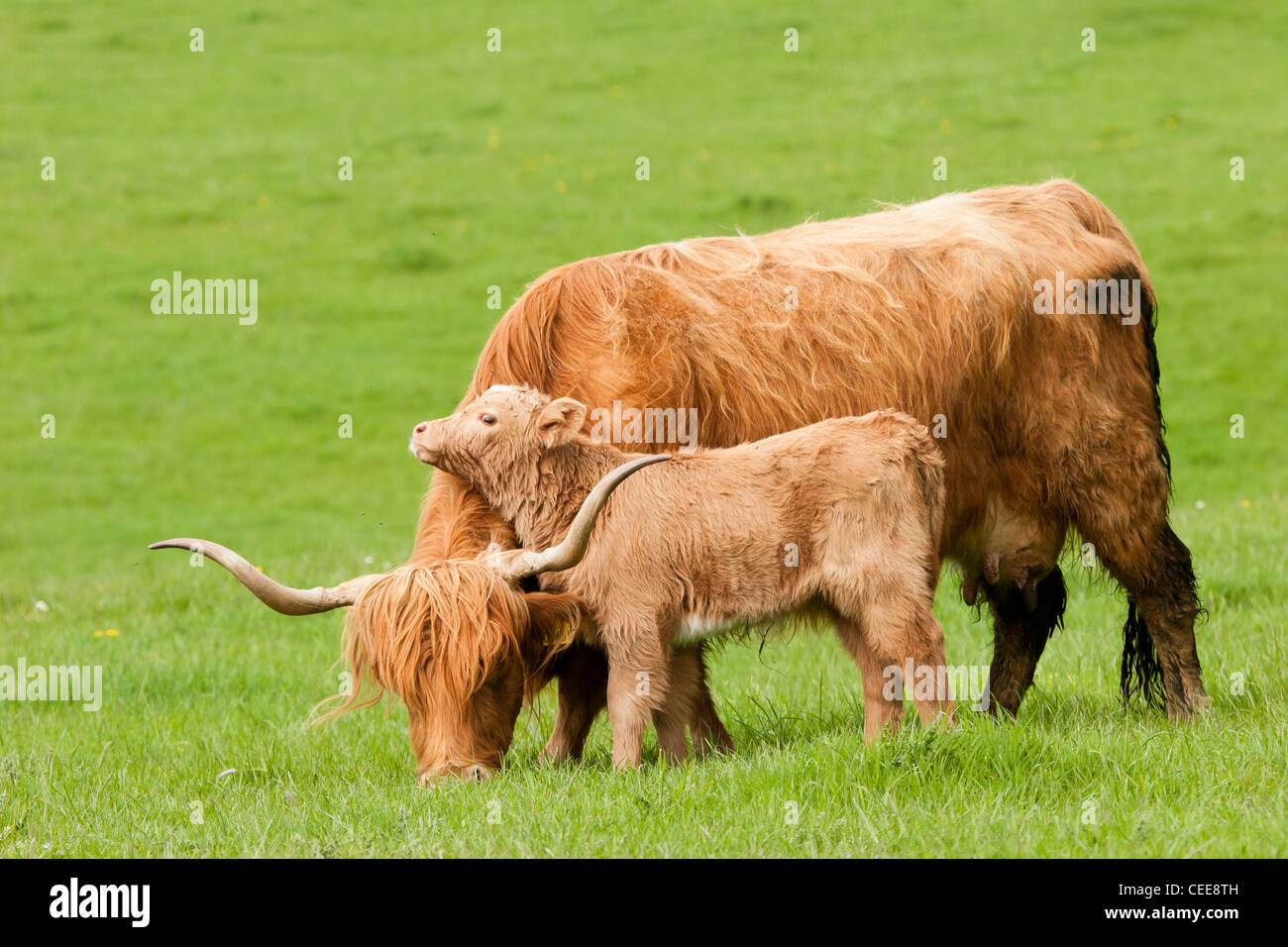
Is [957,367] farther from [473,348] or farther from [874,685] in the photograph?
[473,348]

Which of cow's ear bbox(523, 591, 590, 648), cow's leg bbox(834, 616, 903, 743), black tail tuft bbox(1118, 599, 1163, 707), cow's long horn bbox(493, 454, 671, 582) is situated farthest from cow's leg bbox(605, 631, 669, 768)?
black tail tuft bbox(1118, 599, 1163, 707)

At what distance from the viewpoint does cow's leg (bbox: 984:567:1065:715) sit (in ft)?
26.0

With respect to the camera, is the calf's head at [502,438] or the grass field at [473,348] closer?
the grass field at [473,348]

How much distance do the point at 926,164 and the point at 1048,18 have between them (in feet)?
19.3

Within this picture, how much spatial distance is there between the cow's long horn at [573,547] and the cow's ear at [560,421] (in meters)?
0.25

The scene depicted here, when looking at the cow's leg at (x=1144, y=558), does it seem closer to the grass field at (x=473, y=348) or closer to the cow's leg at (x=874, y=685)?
the grass field at (x=473, y=348)

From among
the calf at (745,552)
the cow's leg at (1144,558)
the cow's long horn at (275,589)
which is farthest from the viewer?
the cow's leg at (1144,558)

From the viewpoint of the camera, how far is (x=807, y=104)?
957 inches

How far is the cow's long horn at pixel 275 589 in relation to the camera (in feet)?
18.6

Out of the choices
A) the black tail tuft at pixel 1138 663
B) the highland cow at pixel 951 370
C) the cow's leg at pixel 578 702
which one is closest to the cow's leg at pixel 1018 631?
the highland cow at pixel 951 370

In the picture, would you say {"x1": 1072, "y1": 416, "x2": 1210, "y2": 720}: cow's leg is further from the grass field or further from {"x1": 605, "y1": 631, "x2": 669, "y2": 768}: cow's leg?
{"x1": 605, "y1": 631, "x2": 669, "y2": 768}: cow's leg

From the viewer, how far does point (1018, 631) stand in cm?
797

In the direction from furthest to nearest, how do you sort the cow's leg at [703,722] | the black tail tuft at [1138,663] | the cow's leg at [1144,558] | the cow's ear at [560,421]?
the black tail tuft at [1138,663]
the cow's leg at [1144,558]
the cow's leg at [703,722]
the cow's ear at [560,421]

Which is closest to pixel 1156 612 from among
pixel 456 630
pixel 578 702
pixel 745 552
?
pixel 745 552
